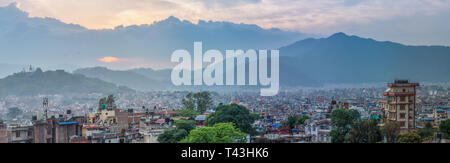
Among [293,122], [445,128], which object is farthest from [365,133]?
[293,122]

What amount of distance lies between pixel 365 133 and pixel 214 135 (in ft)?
10.9

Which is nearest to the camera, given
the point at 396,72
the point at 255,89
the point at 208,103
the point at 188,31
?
the point at 208,103

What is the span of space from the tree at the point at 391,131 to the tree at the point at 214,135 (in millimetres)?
3074

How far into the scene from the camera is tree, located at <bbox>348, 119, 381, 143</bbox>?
9555 millimetres

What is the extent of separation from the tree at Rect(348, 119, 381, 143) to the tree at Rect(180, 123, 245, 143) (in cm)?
249

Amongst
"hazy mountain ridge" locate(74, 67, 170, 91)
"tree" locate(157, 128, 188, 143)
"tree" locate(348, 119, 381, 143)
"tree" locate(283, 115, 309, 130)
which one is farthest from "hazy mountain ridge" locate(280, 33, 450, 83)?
"tree" locate(157, 128, 188, 143)

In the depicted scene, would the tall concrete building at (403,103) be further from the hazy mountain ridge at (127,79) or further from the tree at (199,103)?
the hazy mountain ridge at (127,79)

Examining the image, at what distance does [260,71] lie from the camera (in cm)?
4238

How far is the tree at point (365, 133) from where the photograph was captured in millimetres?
9555

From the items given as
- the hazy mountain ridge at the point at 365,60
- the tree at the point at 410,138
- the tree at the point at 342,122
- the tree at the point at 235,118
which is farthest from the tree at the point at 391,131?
the hazy mountain ridge at the point at 365,60
